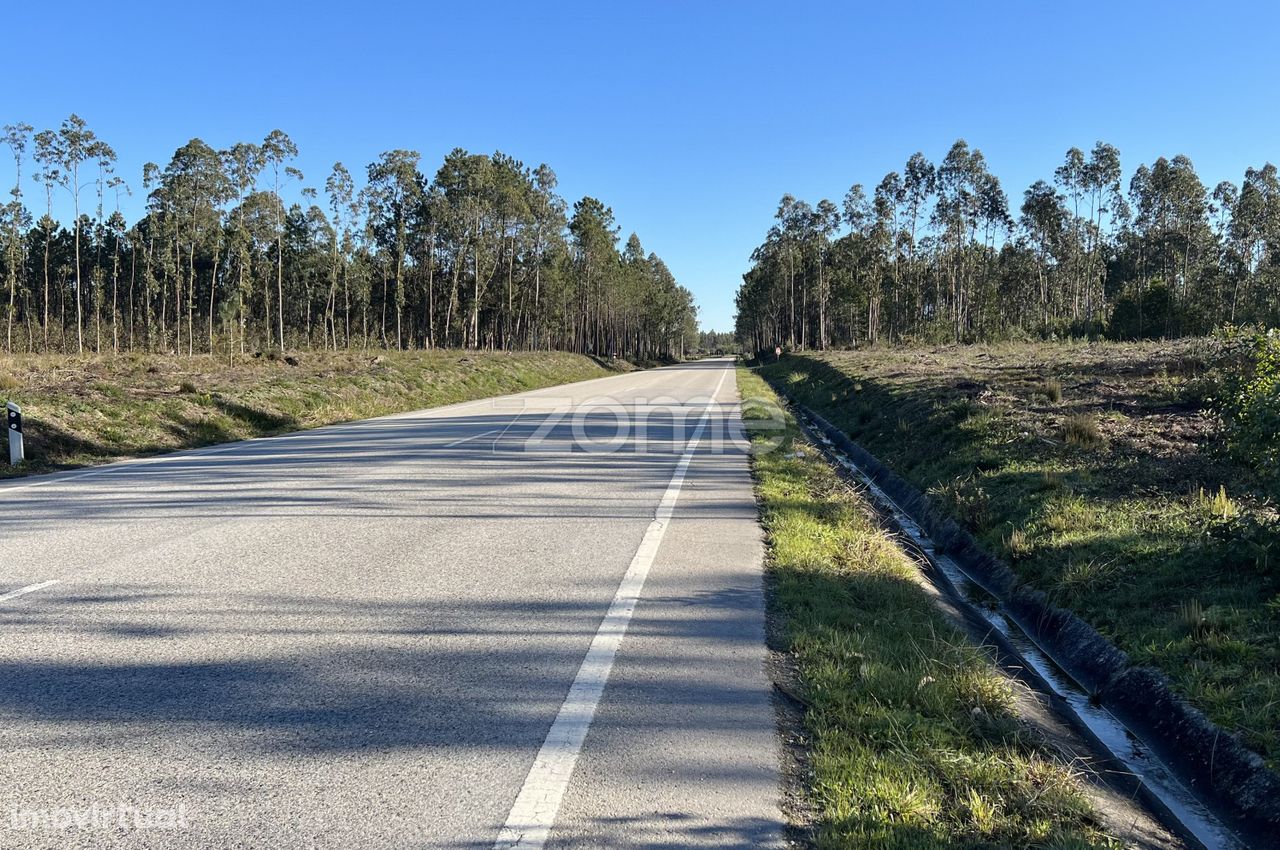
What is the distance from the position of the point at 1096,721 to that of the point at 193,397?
17.6 m

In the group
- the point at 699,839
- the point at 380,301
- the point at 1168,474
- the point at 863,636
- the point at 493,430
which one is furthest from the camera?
the point at 380,301

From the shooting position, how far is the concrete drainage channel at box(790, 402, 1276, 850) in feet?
11.4

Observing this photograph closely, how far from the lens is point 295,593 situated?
527cm

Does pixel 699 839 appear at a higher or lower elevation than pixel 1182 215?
lower

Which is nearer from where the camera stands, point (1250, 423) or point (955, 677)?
point (955, 677)

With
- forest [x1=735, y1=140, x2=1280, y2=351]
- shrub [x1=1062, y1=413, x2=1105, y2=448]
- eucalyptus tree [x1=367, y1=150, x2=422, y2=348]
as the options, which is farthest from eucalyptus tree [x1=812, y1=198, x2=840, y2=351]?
shrub [x1=1062, y1=413, x2=1105, y2=448]

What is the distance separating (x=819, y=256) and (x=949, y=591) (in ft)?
209

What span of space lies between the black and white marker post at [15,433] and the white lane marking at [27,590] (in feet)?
25.7

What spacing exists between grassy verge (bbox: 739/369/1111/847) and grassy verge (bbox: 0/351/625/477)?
476 inches

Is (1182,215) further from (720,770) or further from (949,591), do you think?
(720,770)

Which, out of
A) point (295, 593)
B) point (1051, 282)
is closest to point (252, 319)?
point (295, 593)

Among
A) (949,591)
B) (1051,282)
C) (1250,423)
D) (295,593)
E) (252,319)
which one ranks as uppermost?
(1051,282)

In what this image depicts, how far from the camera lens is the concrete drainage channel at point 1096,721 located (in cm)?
346

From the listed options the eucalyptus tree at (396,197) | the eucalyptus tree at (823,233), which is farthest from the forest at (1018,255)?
the eucalyptus tree at (396,197)
